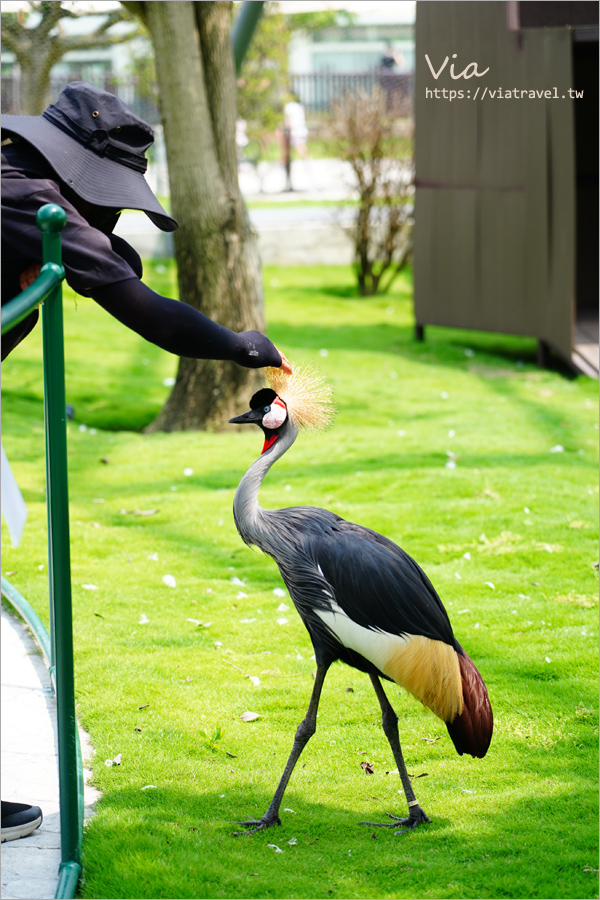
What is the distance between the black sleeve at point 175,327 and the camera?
8.99 ft

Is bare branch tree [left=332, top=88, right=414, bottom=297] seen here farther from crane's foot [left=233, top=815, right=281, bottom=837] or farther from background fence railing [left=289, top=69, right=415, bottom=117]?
crane's foot [left=233, top=815, right=281, bottom=837]

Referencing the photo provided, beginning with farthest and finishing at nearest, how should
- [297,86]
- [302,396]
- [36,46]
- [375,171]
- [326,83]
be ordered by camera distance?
[297,86] → [326,83] → [375,171] → [36,46] → [302,396]

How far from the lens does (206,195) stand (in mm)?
7598

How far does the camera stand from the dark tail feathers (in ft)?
9.98

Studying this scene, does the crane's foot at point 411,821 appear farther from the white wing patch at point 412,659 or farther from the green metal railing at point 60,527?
the green metal railing at point 60,527

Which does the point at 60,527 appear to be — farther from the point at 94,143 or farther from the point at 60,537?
the point at 94,143

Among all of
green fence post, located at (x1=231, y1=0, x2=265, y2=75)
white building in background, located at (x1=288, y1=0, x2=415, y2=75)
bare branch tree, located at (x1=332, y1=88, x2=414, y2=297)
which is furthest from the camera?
white building in background, located at (x1=288, y1=0, x2=415, y2=75)

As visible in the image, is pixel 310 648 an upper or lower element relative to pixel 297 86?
lower

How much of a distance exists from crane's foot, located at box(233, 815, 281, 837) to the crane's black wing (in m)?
0.70

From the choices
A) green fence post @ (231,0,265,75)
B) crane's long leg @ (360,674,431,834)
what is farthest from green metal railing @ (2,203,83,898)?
green fence post @ (231,0,265,75)

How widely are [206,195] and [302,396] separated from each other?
4.97m

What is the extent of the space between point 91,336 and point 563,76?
227 inches

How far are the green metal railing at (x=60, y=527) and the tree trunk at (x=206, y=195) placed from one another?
5217mm

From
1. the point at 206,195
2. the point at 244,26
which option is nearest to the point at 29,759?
the point at 206,195
